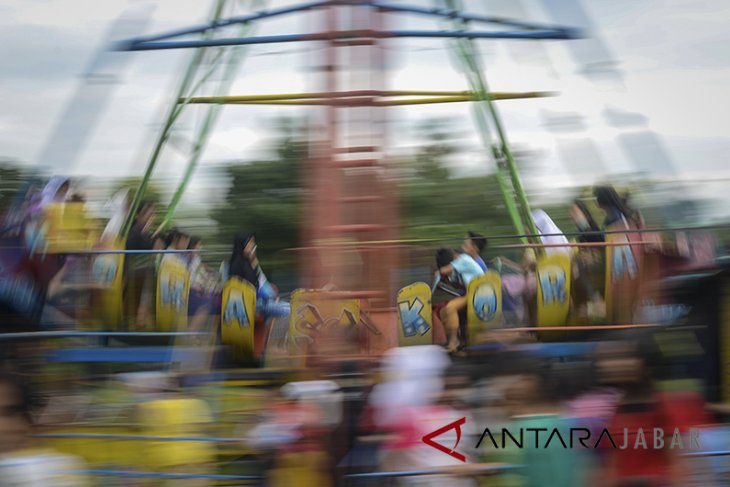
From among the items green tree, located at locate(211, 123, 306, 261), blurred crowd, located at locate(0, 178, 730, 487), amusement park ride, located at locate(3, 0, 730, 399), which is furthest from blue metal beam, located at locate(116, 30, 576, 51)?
green tree, located at locate(211, 123, 306, 261)

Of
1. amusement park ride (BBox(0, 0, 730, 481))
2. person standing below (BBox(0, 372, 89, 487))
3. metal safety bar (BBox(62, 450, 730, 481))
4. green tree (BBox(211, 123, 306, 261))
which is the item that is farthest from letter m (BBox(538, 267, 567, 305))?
green tree (BBox(211, 123, 306, 261))

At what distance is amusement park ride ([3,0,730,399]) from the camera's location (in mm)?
4137

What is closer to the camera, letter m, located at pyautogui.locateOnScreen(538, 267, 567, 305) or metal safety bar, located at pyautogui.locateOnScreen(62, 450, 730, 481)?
metal safety bar, located at pyautogui.locateOnScreen(62, 450, 730, 481)

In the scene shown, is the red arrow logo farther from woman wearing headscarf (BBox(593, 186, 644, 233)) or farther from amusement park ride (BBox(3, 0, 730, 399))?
woman wearing headscarf (BBox(593, 186, 644, 233))

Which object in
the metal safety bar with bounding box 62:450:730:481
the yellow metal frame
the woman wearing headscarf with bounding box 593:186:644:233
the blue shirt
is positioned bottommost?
the metal safety bar with bounding box 62:450:730:481

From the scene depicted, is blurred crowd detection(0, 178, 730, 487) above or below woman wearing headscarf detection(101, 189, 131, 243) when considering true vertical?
below

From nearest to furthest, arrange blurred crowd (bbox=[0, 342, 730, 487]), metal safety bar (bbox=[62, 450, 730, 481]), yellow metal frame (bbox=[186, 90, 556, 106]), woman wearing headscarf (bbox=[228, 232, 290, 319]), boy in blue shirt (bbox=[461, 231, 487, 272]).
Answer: blurred crowd (bbox=[0, 342, 730, 487])
metal safety bar (bbox=[62, 450, 730, 481])
yellow metal frame (bbox=[186, 90, 556, 106])
woman wearing headscarf (bbox=[228, 232, 290, 319])
boy in blue shirt (bbox=[461, 231, 487, 272])

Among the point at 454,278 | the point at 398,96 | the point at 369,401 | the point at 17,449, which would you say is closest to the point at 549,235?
the point at 454,278

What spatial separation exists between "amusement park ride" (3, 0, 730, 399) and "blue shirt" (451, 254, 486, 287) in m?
0.09

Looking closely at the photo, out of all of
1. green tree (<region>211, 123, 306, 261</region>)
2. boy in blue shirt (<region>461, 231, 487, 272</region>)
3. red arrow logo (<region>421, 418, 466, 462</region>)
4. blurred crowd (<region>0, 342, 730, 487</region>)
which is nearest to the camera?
blurred crowd (<region>0, 342, 730, 487</region>)

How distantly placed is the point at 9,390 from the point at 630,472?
227cm

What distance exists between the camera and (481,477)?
3965mm

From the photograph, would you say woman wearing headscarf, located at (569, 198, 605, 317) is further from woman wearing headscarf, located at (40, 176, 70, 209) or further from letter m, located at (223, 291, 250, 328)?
woman wearing headscarf, located at (40, 176, 70, 209)

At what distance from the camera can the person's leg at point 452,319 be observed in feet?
22.9
